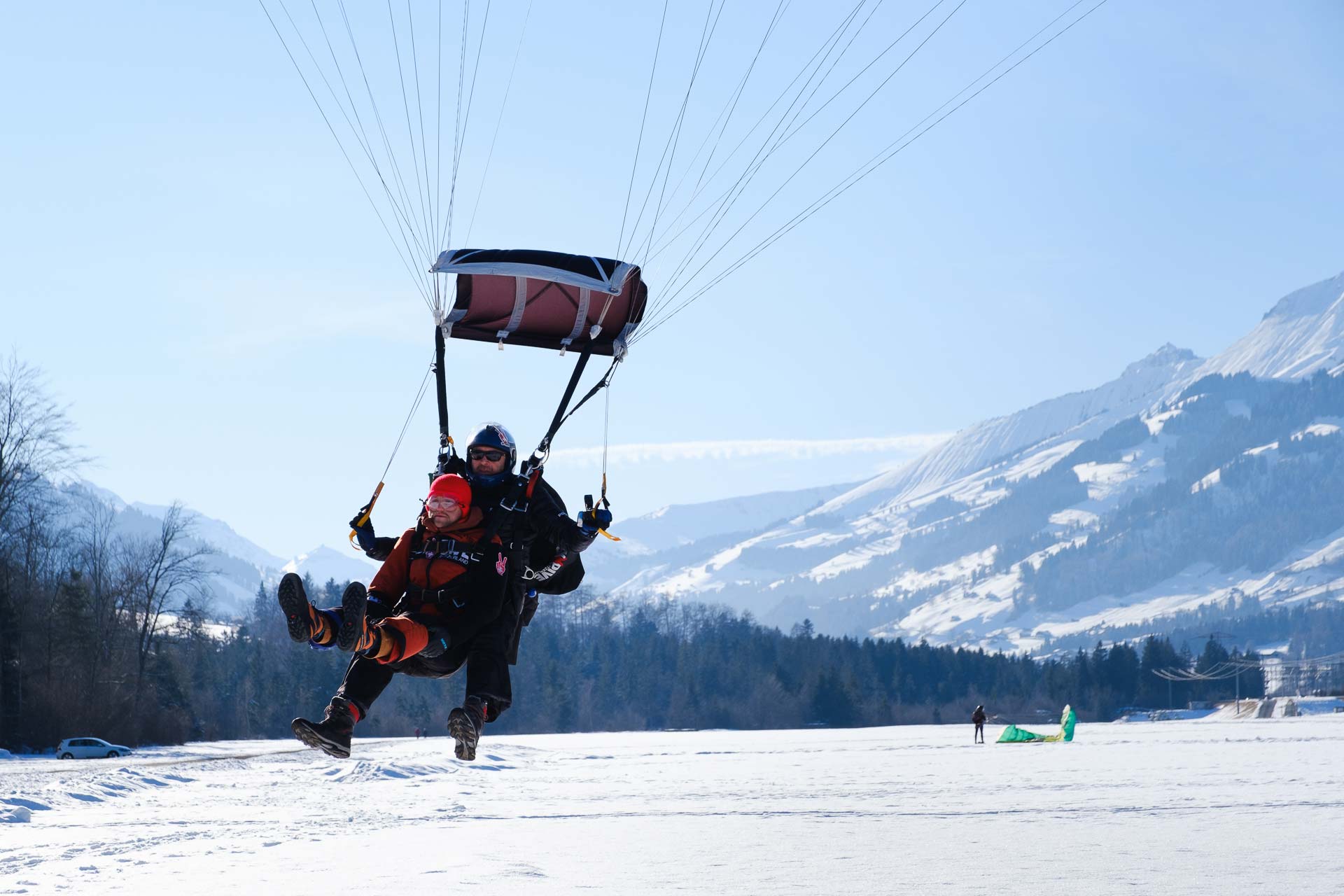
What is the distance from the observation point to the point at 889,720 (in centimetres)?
14362

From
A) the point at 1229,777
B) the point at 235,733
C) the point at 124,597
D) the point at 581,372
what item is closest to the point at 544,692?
the point at 235,733

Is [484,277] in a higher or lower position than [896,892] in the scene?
higher

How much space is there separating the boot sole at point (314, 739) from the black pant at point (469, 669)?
1.08 feet

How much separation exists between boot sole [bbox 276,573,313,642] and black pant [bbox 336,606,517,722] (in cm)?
82

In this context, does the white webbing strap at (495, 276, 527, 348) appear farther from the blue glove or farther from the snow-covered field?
the snow-covered field

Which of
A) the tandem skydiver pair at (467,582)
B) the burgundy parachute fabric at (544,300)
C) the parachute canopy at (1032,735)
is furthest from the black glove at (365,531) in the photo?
the parachute canopy at (1032,735)

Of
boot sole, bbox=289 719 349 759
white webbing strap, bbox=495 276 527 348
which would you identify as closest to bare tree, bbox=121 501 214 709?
white webbing strap, bbox=495 276 527 348

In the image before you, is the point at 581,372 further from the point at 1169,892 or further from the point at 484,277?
the point at 1169,892

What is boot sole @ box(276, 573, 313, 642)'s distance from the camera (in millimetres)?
9312

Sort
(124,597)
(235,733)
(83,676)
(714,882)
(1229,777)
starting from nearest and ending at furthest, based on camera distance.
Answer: (714,882), (1229,777), (83,676), (124,597), (235,733)

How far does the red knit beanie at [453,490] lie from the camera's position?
10625 mm

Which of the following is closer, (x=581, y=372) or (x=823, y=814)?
(x=581, y=372)

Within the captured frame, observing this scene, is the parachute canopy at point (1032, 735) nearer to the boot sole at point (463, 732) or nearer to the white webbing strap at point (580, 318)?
the white webbing strap at point (580, 318)

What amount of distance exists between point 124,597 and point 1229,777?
53.5 metres
